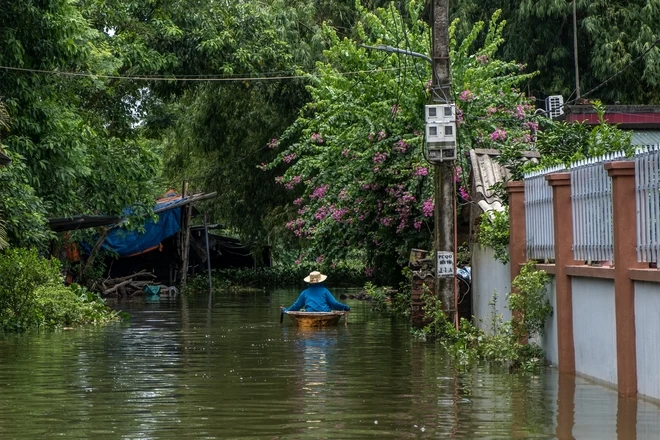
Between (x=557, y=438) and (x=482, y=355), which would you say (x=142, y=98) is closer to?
(x=482, y=355)

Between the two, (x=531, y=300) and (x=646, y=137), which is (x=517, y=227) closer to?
(x=531, y=300)

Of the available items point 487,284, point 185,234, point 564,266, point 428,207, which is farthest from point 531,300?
point 185,234

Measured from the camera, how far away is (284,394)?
1373 centimetres

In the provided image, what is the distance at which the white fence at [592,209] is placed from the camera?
1381cm

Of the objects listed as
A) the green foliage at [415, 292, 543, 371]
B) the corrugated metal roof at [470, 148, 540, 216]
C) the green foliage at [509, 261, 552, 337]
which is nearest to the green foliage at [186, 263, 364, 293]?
the corrugated metal roof at [470, 148, 540, 216]

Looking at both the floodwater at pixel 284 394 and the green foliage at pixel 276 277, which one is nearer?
the floodwater at pixel 284 394

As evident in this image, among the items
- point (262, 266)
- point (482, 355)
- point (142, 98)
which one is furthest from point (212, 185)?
point (482, 355)

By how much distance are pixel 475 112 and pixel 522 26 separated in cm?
1428

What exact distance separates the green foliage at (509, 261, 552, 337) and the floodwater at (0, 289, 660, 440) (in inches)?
34.3

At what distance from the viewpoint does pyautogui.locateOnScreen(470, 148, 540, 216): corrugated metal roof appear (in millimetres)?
21781

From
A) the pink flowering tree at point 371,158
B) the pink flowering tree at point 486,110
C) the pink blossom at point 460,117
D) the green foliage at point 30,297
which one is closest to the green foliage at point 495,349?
the pink flowering tree at point 486,110

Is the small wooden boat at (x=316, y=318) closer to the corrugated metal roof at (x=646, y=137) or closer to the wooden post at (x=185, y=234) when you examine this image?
the corrugated metal roof at (x=646, y=137)

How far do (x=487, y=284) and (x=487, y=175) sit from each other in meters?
2.87

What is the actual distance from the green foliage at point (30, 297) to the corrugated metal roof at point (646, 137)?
13437 millimetres
